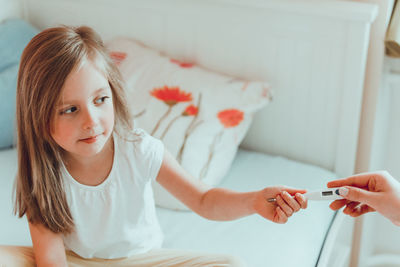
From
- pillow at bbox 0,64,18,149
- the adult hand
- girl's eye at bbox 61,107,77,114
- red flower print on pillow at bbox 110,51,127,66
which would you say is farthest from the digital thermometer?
pillow at bbox 0,64,18,149

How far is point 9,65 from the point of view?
1.80 meters

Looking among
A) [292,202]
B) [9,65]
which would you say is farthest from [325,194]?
[9,65]

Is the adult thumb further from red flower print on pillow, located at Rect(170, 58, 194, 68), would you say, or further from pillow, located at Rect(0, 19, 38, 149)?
pillow, located at Rect(0, 19, 38, 149)

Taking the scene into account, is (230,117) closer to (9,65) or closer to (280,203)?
(280,203)

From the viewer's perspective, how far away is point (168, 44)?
1720 mm

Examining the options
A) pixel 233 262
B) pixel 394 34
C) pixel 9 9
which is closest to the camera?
pixel 233 262

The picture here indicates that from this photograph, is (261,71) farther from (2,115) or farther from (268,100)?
(2,115)

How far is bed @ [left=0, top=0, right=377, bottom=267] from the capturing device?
130cm

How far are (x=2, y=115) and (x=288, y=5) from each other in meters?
0.94


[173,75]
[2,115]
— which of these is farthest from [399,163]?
[2,115]

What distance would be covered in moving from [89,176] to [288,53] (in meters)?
0.72

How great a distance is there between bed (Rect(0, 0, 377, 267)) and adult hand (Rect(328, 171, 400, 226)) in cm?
24

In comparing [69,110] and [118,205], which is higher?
[69,110]

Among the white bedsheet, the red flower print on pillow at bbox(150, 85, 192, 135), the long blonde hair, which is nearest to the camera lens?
the long blonde hair
